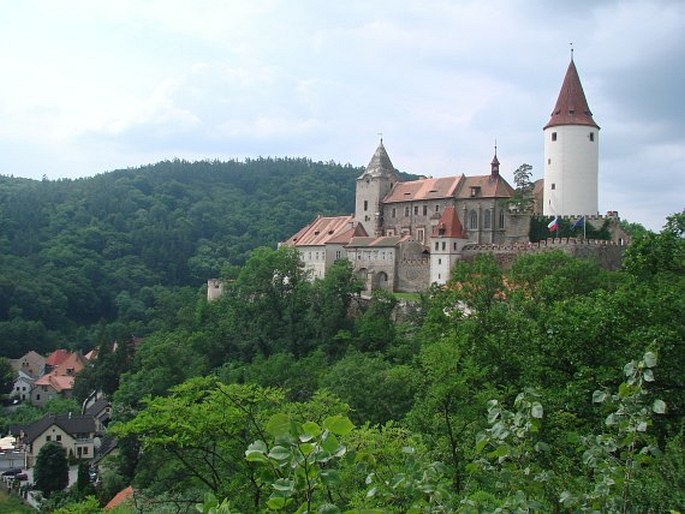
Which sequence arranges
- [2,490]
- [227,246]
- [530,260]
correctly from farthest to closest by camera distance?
1. [227,246]
2. [2,490]
3. [530,260]

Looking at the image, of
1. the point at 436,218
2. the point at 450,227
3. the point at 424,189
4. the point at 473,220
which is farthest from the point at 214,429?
the point at 424,189

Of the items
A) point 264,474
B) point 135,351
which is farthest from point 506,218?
point 264,474

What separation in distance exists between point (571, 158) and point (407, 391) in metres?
26.2

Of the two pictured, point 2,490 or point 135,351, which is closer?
point 2,490

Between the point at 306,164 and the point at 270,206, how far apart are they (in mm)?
26917

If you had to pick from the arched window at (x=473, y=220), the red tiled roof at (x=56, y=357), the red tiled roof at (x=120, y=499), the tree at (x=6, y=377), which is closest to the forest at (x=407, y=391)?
the red tiled roof at (x=120, y=499)

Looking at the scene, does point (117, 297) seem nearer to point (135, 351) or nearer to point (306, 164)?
point (135, 351)

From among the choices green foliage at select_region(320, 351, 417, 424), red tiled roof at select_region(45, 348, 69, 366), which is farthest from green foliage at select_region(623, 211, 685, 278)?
red tiled roof at select_region(45, 348, 69, 366)

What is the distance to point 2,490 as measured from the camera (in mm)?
48281

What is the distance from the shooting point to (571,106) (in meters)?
53.5

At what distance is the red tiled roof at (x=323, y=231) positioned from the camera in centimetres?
6406

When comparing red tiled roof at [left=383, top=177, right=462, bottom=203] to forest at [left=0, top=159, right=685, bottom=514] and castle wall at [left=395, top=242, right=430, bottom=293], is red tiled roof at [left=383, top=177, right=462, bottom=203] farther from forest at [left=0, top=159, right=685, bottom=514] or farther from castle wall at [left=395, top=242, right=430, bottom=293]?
forest at [left=0, top=159, right=685, bottom=514]

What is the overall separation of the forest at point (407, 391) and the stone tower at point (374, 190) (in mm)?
7372

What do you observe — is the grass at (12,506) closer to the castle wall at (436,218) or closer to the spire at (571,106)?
the castle wall at (436,218)
